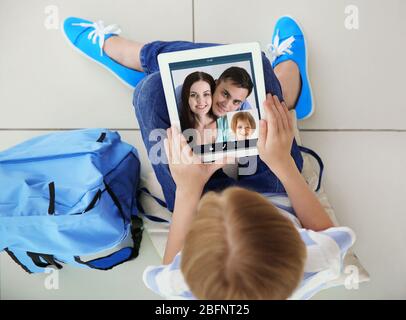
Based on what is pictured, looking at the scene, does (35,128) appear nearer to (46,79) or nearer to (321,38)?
(46,79)

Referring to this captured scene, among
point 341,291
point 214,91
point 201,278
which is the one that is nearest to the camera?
point 201,278

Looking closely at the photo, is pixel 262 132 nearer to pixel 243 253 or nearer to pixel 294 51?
pixel 243 253

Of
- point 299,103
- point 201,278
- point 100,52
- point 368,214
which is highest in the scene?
point 100,52

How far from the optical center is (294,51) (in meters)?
1.00

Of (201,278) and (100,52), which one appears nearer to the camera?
(201,278)

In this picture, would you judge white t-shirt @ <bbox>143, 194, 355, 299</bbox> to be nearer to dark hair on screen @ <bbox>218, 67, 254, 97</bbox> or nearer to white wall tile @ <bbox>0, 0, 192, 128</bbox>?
dark hair on screen @ <bbox>218, 67, 254, 97</bbox>

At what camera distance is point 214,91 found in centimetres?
69

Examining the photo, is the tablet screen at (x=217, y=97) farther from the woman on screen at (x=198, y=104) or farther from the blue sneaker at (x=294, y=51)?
the blue sneaker at (x=294, y=51)

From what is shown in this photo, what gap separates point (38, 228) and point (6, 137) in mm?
437

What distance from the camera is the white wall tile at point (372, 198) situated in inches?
37.5

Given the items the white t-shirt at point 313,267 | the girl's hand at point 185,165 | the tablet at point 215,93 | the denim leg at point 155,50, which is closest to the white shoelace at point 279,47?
the denim leg at point 155,50

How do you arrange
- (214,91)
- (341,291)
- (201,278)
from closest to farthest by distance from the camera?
(201,278) → (214,91) → (341,291)

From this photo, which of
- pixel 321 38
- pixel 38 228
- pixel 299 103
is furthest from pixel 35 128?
pixel 321 38

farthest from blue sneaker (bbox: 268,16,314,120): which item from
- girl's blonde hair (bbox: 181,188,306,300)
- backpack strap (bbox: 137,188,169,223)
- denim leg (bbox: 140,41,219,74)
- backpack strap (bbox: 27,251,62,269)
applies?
backpack strap (bbox: 27,251,62,269)
